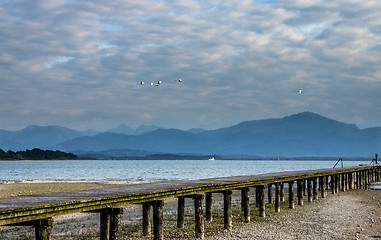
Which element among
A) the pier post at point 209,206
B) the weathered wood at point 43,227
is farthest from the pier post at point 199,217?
the weathered wood at point 43,227

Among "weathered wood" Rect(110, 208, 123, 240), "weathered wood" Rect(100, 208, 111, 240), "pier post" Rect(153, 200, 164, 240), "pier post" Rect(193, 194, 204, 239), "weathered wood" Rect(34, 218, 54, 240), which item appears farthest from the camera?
"pier post" Rect(193, 194, 204, 239)

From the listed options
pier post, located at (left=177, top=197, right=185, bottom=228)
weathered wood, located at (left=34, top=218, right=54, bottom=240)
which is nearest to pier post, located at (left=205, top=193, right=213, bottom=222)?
pier post, located at (left=177, top=197, right=185, bottom=228)

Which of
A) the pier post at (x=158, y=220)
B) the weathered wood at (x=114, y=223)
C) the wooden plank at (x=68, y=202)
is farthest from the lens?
the pier post at (x=158, y=220)

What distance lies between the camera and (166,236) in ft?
65.2

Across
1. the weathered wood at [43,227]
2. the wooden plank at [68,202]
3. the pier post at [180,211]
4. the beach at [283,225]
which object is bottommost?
the beach at [283,225]

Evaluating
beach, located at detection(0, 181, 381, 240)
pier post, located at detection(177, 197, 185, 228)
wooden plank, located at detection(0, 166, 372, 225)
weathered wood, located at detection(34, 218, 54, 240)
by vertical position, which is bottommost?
beach, located at detection(0, 181, 381, 240)

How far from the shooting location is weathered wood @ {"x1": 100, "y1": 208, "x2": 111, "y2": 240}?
1462cm

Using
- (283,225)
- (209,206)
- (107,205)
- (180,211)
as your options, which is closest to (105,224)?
(107,205)

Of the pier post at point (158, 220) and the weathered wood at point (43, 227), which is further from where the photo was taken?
the pier post at point (158, 220)

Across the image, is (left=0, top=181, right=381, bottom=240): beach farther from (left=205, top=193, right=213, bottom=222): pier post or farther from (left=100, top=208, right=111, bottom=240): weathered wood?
(left=100, top=208, right=111, bottom=240): weathered wood

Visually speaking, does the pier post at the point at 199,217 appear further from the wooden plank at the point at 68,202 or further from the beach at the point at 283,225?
the beach at the point at 283,225

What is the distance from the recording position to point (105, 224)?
1471 cm

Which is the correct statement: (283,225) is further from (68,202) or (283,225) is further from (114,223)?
(68,202)

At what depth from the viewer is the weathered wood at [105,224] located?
48.0 ft
